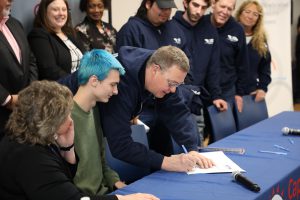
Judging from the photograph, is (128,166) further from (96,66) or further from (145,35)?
(145,35)

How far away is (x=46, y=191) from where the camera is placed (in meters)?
1.50

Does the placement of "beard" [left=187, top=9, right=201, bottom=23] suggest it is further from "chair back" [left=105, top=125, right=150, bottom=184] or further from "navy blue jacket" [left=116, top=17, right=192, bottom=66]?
"chair back" [left=105, top=125, right=150, bottom=184]

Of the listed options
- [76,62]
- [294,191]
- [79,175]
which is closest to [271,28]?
[76,62]

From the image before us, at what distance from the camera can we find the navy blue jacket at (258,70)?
4.13 m

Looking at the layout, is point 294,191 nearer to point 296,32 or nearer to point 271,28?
point 271,28

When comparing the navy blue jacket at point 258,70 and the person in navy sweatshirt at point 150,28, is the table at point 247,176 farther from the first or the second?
the navy blue jacket at point 258,70

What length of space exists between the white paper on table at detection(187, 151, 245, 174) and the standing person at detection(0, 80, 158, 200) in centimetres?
69

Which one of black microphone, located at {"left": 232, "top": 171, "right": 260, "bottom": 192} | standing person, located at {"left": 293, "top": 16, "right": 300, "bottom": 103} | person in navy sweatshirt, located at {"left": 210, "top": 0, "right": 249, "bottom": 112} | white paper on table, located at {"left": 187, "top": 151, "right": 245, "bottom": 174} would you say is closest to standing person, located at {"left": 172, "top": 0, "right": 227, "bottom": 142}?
person in navy sweatshirt, located at {"left": 210, "top": 0, "right": 249, "bottom": 112}

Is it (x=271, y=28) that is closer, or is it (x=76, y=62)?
(x=76, y=62)

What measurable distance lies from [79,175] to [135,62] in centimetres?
65

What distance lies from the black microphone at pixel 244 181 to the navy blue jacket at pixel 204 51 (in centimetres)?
164

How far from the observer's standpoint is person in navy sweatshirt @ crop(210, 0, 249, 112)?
151 inches

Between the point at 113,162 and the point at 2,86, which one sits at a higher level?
the point at 2,86

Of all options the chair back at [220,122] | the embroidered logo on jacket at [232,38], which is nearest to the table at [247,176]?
the chair back at [220,122]
